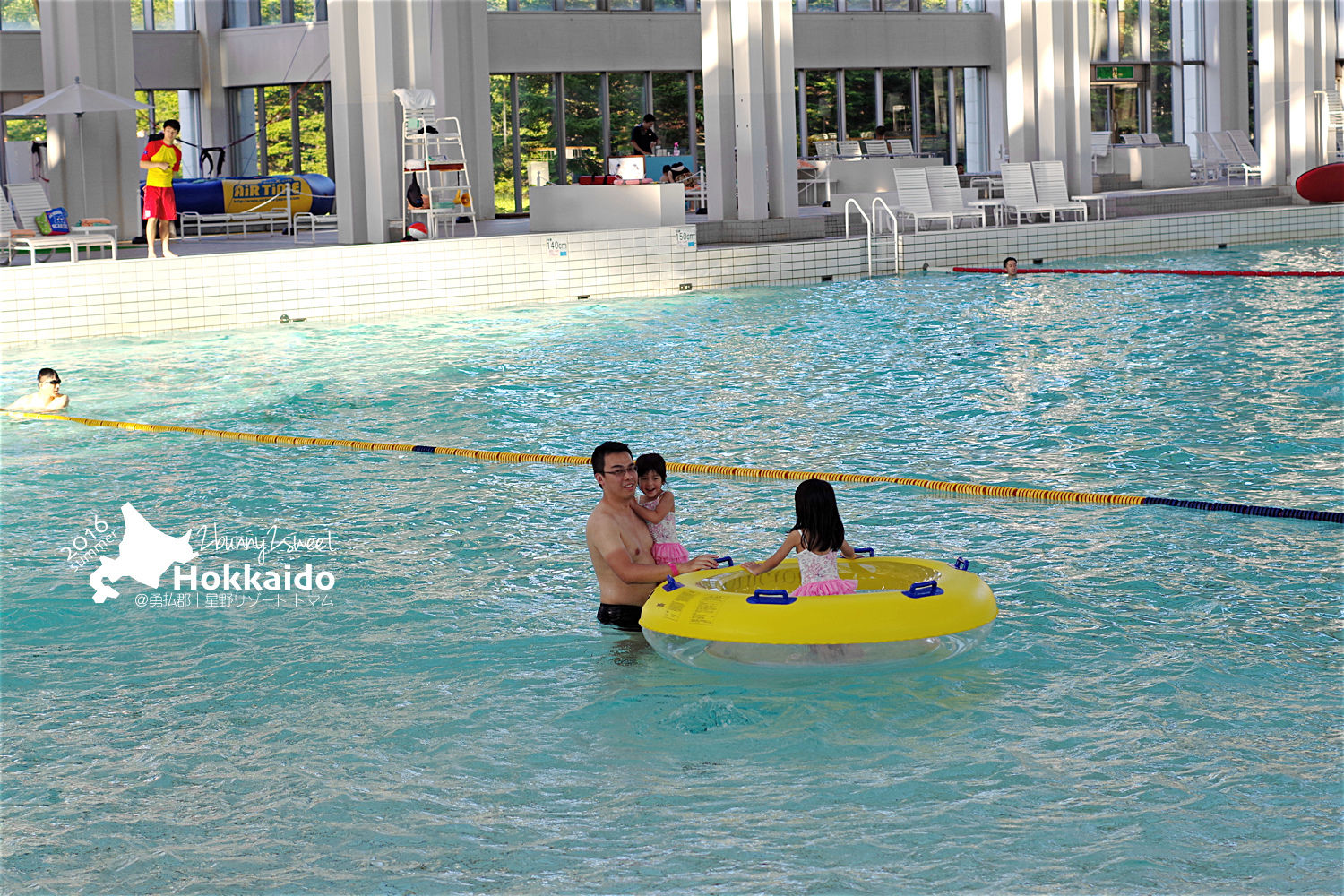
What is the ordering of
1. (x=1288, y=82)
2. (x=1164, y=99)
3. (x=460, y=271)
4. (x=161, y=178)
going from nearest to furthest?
(x=161, y=178), (x=460, y=271), (x=1288, y=82), (x=1164, y=99)

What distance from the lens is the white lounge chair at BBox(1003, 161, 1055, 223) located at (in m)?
Result: 18.5

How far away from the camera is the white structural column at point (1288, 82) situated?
70.2ft

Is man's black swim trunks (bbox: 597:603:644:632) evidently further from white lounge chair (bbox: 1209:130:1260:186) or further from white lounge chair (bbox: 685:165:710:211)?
white lounge chair (bbox: 1209:130:1260:186)

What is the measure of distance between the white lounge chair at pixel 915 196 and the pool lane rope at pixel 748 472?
34.8 ft

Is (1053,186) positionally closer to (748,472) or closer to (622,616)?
(748,472)

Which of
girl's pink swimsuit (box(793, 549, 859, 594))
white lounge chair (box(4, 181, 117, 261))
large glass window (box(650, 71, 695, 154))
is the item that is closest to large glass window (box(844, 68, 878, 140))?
large glass window (box(650, 71, 695, 154))

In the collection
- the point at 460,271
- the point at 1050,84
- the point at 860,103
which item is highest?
the point at 860,103

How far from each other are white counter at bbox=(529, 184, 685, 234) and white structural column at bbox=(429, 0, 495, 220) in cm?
537

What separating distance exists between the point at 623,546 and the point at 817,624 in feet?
2.76

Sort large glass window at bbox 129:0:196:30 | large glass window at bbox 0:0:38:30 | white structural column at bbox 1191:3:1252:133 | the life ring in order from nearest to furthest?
the life ring
large glass window at bbox 0:0:38:30
large glass window at bbox 129:0:196:30
white structural column at bbox 1191:3:1252:133

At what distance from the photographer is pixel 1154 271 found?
16.5m

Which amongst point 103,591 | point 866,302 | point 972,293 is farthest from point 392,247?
point 103,591

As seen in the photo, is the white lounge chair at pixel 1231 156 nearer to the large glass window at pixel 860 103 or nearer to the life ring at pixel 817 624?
the large glass window at pixel 860 103

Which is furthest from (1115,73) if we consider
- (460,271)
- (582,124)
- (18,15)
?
(18,15)
